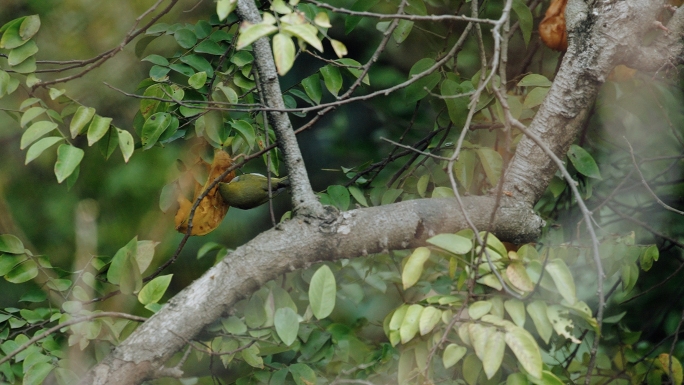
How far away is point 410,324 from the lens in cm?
79

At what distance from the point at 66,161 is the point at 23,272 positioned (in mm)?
286

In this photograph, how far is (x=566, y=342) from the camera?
1244 millimetres

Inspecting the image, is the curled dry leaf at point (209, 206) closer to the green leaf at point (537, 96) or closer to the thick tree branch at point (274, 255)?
the thick tree branch at point (274, 255)

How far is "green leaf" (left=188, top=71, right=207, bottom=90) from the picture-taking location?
1033 mm

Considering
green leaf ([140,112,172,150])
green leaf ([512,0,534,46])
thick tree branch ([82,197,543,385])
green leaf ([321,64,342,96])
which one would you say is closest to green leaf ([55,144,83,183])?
green leaf ([140,112,172,150])

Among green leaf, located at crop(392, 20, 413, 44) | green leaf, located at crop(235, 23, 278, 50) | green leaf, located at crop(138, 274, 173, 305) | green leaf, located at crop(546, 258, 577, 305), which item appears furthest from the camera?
green leaf, located at crop(392, 20, 413, 44)

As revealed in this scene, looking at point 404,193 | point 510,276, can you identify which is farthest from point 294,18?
point 404,193

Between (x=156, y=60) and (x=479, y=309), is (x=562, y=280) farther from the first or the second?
(x=156, y=60)

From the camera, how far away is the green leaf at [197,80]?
1.03 meters

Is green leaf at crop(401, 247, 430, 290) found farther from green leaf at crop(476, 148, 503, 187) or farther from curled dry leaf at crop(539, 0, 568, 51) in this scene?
curled dry leaf at crop(539, 0, 568, 51)

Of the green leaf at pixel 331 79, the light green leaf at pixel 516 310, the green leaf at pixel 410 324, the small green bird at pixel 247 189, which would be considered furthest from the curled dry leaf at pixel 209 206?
the light green leaf at pixel 516 310

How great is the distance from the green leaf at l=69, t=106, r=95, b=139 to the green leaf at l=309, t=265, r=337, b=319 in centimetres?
44

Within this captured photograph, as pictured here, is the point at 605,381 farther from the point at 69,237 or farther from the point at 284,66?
the point at 69,237

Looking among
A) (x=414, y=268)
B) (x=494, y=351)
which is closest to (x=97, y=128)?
(x=414, y=268)
